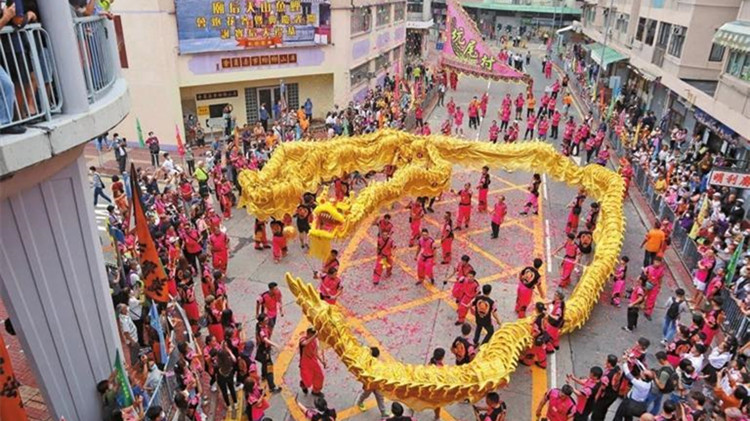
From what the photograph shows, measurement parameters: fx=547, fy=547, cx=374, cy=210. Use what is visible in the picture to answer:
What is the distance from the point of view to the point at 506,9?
60562 millimetres

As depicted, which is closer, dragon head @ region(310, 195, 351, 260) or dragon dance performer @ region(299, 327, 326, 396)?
dragon dance performer @ region(299, 327, 326, 396)

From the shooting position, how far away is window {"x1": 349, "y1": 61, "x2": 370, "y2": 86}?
25947 mm

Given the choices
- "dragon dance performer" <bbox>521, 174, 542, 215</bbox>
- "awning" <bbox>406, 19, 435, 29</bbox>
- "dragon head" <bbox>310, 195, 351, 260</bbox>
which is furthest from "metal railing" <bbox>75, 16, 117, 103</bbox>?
"awning" <bbox>406, 19, 435, 29</bbox>

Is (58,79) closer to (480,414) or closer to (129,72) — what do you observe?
(480,414)

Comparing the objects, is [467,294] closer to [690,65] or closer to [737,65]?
[737,65]

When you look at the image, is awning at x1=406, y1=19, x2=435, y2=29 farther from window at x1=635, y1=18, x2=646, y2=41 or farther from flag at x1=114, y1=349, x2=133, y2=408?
flag at x1=114, y1=349, x2=133, y2=408

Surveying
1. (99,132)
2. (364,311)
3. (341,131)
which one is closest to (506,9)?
(341,131)

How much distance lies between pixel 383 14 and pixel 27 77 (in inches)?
1140

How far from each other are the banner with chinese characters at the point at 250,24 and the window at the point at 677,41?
535 inches

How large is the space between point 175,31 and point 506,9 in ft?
161

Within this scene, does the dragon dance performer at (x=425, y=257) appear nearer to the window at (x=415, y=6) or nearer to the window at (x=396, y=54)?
the window at (x=396, y=54)

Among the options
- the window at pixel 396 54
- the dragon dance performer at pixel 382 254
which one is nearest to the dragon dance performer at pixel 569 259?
the dragon dance performer at pixel 382 254

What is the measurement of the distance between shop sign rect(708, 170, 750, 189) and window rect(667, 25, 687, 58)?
10.0 meters

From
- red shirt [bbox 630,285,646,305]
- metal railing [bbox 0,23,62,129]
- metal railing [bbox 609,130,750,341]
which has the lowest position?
metal railing [bbox 609,130,750,341]
